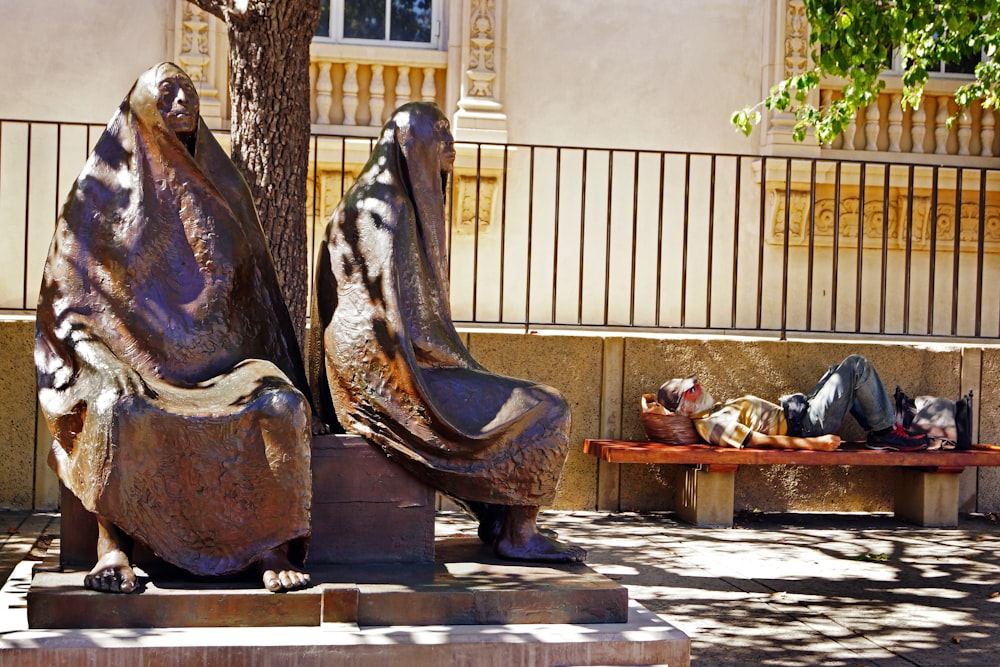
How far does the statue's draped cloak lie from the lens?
14.9ft

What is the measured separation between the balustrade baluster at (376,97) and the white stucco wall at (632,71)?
103 centimetres

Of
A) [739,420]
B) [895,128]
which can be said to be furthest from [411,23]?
[739,420]

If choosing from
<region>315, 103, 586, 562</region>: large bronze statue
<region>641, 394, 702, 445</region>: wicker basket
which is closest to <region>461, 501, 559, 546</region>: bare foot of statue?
<region>315, 103, 586, 562</region>: large bronze statue

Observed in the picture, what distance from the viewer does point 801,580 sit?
6.91 m

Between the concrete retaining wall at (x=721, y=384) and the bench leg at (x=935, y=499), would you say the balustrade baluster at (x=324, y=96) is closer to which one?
the concrete retaining wall at (x=721, y=384)

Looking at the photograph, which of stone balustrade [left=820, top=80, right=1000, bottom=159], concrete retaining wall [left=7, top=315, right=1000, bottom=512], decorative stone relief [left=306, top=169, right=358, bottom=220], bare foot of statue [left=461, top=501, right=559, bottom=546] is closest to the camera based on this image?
bare foot of statue [left=461, top=501, right=559, bottom=546]

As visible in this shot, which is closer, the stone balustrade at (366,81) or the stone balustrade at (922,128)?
the stone balustrade at (366,81)

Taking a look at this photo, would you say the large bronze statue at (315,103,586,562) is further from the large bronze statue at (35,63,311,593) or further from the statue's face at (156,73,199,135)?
the statue's face at (156,73,199,135)

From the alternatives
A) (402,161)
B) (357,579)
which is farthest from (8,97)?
(357,579)

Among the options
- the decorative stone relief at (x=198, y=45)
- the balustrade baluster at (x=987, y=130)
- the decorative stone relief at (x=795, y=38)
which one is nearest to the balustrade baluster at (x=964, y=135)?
the balustrade baluster at (x=987, y=130)

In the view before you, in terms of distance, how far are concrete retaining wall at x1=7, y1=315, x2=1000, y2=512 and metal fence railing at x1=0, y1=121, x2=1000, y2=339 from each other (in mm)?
1668

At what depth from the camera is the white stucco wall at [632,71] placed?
11414mm

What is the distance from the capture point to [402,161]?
188 inches

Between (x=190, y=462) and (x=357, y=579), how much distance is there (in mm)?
640
